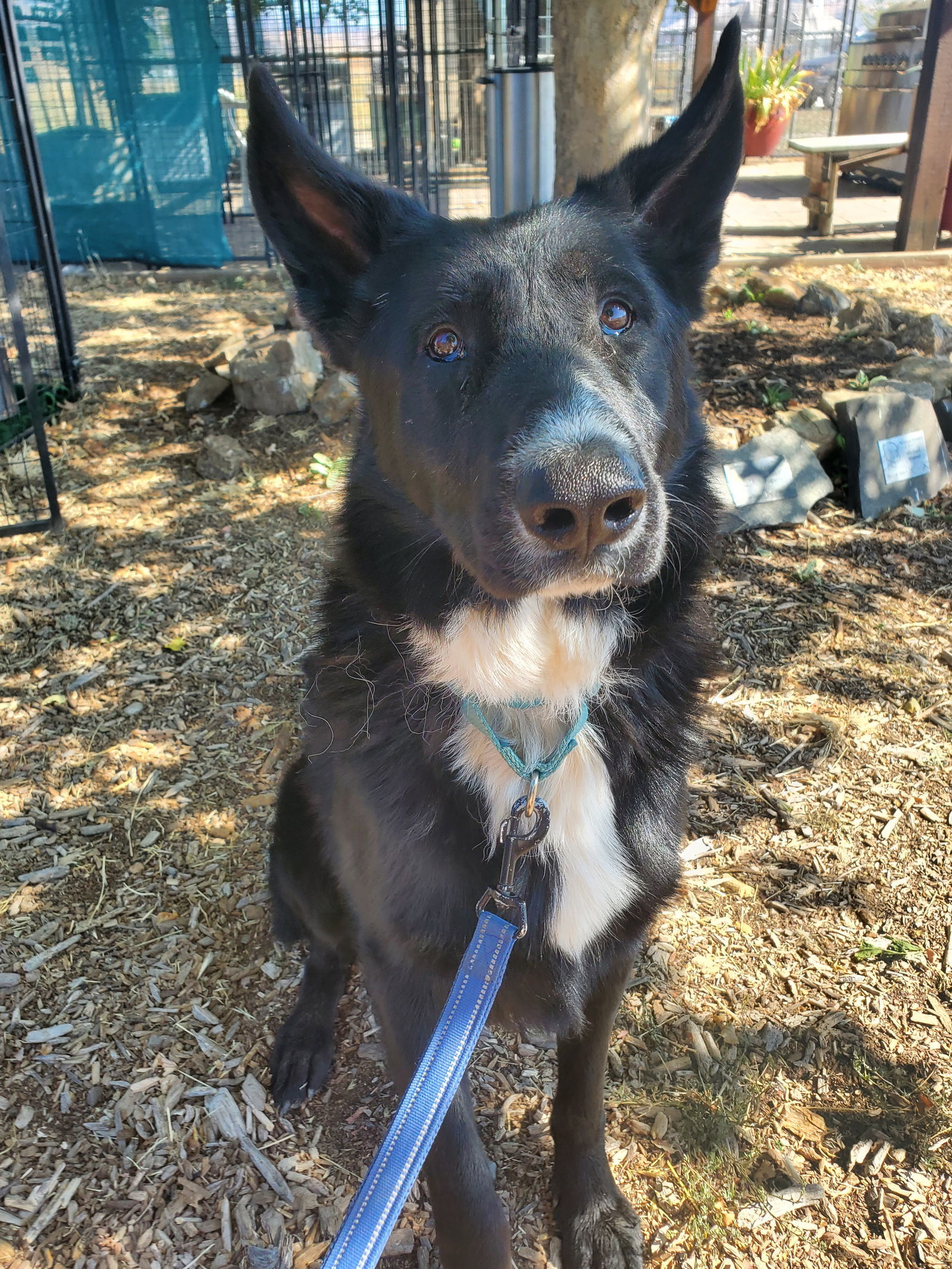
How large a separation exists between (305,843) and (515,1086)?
0.81 meters

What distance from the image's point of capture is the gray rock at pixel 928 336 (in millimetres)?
5785

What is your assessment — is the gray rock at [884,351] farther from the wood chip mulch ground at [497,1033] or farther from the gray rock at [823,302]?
the wood chip mulch ground at [497,1033]

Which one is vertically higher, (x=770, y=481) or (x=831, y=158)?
(x=831, y=158)

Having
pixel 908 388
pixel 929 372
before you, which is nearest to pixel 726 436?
pixel 908 388

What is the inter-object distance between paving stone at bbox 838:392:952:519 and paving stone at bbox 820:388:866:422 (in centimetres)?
14

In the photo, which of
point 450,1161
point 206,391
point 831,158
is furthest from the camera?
point 831,158

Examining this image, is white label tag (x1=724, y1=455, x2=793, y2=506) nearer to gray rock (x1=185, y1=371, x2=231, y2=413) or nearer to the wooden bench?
gray rock (x1=185, y1=371, x2=231, y2=413)

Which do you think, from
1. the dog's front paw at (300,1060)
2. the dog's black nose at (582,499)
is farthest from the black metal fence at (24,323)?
the dog's black nose at (582,499)

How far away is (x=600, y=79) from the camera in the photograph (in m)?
4.68

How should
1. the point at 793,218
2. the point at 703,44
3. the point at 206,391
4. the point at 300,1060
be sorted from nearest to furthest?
the point at 300,1060
the point at 206,391
the point at 703,44
the point at 793,218

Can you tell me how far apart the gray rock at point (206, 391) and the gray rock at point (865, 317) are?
414 centimetres

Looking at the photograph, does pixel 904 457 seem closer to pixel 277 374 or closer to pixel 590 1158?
pixel 277 374

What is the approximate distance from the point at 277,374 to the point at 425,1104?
4740mm

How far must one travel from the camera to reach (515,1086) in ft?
7.60
